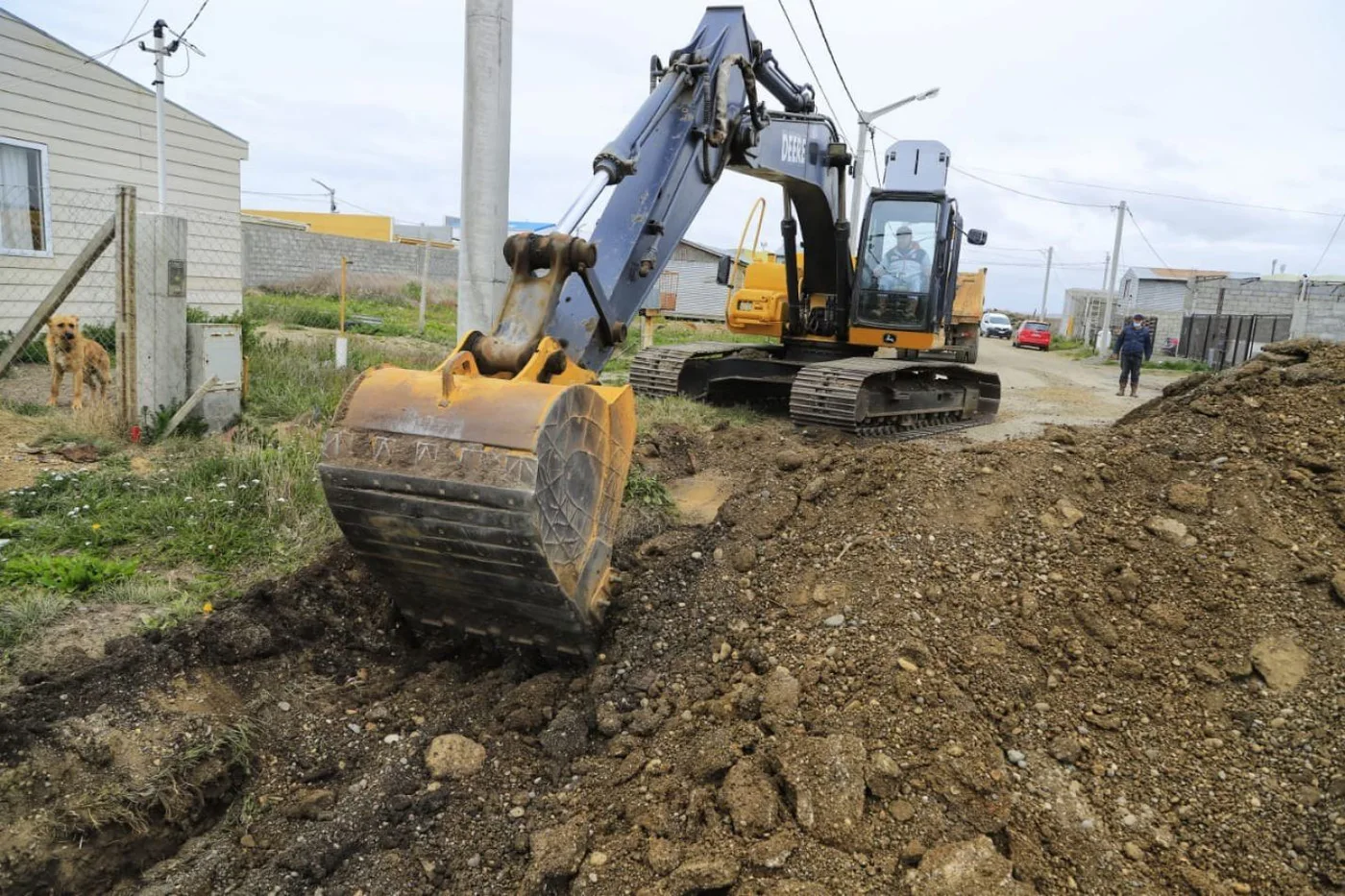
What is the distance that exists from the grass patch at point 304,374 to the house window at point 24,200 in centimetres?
309

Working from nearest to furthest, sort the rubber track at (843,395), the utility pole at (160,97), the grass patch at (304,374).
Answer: the grass patch at (304,374) < the rubber track at (843,395) < the utility pole at (160,97)

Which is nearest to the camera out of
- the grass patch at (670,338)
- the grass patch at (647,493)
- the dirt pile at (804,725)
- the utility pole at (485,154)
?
the dirt pile at (804,725)

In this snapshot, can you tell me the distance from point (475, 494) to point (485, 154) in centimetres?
272

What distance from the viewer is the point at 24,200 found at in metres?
10.9

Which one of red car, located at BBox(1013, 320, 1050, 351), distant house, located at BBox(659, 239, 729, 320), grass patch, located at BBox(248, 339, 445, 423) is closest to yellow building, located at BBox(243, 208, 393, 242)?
distant house, located at BBox(659, 239, 729, 320)

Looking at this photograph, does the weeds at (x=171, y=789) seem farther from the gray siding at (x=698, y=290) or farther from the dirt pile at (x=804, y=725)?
the gray siding at (x=698, y=290)

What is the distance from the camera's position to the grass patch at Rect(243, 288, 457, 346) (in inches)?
663

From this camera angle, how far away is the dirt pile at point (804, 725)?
264 cm

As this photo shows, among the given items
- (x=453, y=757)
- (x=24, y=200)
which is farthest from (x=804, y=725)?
(x=24, y=200)

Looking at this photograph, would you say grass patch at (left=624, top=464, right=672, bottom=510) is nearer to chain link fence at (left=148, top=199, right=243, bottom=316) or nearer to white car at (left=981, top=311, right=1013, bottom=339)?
chain link fence at (left=148, top=199, right=243, bottom=316)

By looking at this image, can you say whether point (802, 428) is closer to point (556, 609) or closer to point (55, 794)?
point (556, 609)

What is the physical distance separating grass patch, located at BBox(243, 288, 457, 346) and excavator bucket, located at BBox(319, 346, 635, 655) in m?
11.8

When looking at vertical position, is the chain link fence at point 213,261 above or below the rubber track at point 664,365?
above

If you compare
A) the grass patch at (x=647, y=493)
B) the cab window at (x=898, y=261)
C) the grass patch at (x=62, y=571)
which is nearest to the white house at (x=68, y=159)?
the grass patch at (x=62, y=571)
